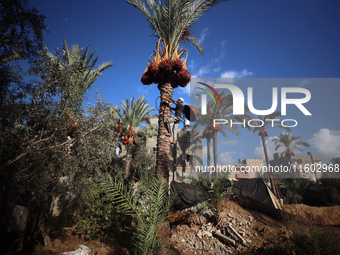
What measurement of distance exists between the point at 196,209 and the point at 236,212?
200 centimetres

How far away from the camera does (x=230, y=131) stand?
26766 mm

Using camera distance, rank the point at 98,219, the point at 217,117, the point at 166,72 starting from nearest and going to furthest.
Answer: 1. the point at 98,219
2. the point at 166,72
3. the point at 217,117

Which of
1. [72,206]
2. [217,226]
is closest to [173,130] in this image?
[217,226]

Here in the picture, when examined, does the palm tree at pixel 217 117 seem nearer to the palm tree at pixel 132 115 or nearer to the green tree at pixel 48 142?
the palm tree at pixel 132 115

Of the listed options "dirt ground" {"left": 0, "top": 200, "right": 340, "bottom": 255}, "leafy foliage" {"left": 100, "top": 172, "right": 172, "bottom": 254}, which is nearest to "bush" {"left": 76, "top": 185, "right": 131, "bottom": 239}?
"dirt ground" {"left": 0, "top": 200, "right": 340, "bottom": 255}

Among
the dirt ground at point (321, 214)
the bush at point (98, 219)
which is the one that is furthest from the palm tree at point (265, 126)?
the bush at point (98, 219)

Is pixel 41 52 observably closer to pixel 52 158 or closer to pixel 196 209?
pixel 52 158

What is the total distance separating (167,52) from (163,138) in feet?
13.6

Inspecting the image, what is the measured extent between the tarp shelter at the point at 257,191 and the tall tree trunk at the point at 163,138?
21.2 ft

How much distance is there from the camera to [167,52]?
8852 millimetres

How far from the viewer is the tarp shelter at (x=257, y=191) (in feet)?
37.7

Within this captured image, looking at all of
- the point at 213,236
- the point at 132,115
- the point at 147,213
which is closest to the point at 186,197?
the point at 213,236

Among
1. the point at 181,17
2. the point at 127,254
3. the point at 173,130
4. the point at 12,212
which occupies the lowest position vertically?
the point at 127,254

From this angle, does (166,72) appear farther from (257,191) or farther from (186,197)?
(257,191)
